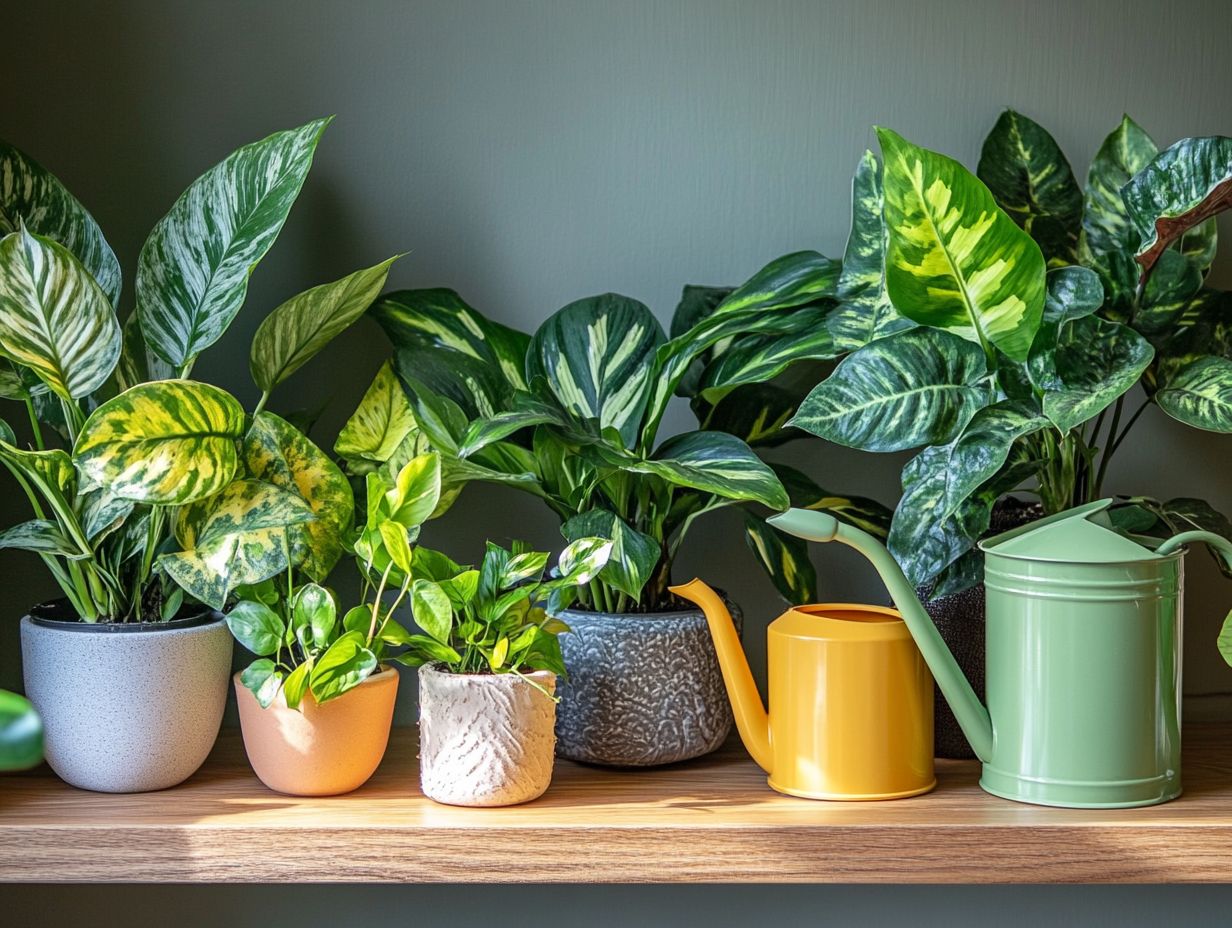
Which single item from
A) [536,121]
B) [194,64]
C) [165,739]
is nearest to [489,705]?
[165,739]

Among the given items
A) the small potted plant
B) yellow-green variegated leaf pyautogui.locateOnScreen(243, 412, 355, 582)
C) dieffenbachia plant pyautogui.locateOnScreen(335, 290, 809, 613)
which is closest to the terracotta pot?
the small potted plant

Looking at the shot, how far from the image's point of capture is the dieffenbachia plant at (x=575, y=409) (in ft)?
3.07

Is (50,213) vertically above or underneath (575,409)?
above

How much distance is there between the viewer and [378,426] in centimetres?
105

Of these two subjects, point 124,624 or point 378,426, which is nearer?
point 124,624

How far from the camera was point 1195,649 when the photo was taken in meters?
1.18

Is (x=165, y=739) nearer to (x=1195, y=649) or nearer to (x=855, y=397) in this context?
(x=855, y=397)

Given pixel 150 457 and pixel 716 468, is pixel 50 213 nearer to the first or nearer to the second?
pixel 150 457

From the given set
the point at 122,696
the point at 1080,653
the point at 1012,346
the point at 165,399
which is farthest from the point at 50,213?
the point at 1080,653

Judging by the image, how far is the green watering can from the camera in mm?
853

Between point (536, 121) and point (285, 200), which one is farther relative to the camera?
point (536, 121)

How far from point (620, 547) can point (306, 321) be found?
1.17ft

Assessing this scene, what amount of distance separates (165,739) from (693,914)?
0.60 meters

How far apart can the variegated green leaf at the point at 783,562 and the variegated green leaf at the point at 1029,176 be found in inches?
15.0
